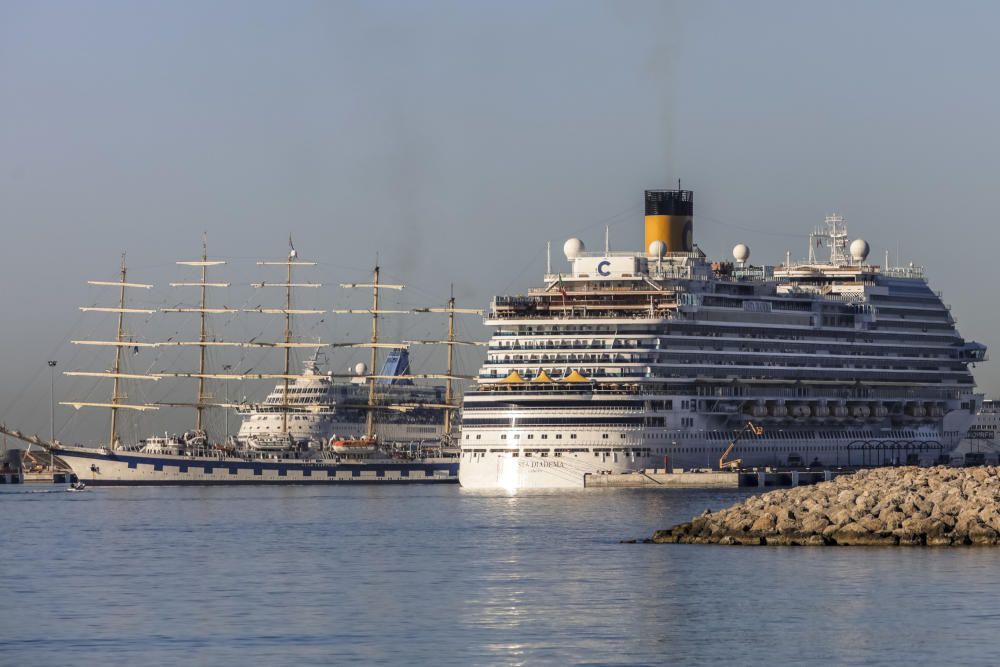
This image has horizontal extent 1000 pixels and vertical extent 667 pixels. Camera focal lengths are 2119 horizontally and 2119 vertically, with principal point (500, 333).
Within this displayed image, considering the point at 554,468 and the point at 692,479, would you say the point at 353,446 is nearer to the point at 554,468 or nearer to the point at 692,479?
the point at 554,468

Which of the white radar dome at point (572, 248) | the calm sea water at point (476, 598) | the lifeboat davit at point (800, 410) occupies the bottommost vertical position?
the calm sea water at point (476, 598)

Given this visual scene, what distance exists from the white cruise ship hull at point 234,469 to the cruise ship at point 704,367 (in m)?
28.8

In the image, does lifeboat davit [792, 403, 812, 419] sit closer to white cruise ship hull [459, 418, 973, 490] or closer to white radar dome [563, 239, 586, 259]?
white cruise ship hull [459, 418, 973, 490]

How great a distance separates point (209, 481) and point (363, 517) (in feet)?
172

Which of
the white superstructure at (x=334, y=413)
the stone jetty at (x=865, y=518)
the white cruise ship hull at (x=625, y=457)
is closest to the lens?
the stone jetty at (x=865, y=518)

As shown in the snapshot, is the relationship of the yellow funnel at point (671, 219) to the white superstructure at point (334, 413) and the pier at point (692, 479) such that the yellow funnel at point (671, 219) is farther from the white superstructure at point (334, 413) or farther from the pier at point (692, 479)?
the white superstructure at point (334, 413)

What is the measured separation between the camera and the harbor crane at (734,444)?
113 m

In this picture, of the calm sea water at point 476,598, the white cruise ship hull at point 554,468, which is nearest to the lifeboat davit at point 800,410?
the white cruise ship hull at point 554,468

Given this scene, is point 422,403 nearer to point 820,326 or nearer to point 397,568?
point 820,326

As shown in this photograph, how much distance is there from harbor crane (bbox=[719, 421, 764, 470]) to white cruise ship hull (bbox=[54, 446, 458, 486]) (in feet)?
103

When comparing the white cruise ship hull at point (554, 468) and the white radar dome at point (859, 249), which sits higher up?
the white radar dome at point (859, 249)

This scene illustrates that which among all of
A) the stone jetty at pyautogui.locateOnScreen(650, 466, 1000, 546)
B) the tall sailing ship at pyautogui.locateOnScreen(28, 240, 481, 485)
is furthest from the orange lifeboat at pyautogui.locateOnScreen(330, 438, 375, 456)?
the stone jetty at pyautogui.locateOnScreen(650, 466, 1000, 546)

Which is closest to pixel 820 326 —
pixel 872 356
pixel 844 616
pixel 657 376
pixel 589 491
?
pixel 872 356

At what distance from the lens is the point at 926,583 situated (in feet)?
176
